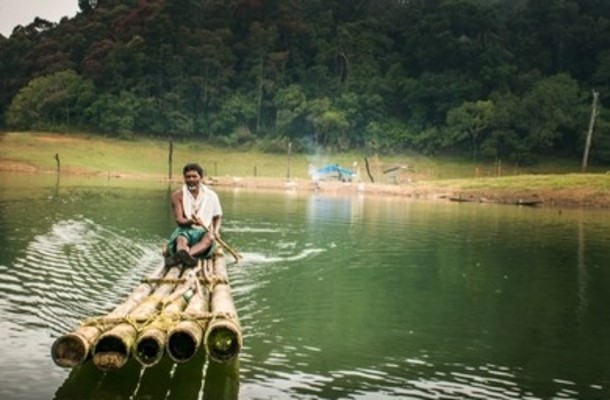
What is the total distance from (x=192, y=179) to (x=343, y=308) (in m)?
4.12

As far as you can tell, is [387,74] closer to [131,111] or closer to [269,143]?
[269,143]

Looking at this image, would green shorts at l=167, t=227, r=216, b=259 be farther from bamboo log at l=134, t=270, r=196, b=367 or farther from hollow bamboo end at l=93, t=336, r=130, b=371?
hollow bamboo end at l=93, t=336, r=130, b=371

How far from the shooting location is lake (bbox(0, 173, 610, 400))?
926 centimetres

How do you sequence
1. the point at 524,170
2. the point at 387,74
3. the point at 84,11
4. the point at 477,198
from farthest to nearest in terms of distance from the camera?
the point at 84,11, the point at 387,74, the point at 524,170, the point at 477,198

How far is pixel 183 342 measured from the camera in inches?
319

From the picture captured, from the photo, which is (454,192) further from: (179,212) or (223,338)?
(223,338)

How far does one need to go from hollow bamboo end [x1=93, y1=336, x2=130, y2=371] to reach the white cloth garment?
5666mm

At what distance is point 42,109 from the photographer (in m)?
94.8

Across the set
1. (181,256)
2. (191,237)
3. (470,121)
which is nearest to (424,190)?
(470,121)

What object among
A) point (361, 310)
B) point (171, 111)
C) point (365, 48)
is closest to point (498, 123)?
point (365, 48)

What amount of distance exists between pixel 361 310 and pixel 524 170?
2881 inches

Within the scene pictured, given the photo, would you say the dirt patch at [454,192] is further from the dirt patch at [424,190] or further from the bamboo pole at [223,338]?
the bamboo pole at [223,338]

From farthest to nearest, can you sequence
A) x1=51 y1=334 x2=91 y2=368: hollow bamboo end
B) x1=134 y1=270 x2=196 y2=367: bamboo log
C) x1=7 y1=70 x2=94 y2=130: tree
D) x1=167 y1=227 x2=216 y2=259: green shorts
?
x1=7 y1=70 x2=94 y2=130: tree < x1=167 y1=227 x2=216 y2=259: green shorts < x1=134 y1=270 x2=196 y2=367: bamboo log < x1=51 y1=334 x2=91 y2=368: hollow bamboo end

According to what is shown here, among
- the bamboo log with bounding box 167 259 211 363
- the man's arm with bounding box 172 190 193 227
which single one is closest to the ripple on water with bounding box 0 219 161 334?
the man's arm with bounding box 172 190 193 227
